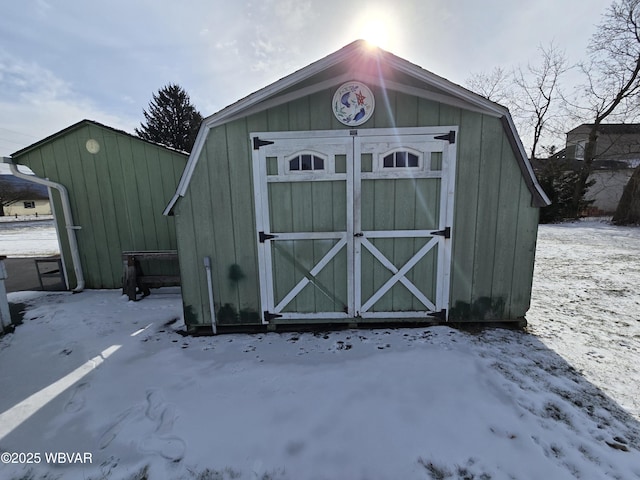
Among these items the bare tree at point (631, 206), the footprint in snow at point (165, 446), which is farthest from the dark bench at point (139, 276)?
the bare tree at point (631, 206)

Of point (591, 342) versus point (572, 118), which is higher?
point (572, 118)

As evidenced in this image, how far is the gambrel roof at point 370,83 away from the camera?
10.4 feet

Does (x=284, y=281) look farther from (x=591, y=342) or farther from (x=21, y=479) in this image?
(x=591, y=342)

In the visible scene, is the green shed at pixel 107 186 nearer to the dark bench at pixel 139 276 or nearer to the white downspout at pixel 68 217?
the white downspout at pixel 68 217

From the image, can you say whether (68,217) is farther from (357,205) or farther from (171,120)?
Answer: (171,120)

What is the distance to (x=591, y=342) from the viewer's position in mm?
3465

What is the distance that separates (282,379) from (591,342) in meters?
3.93

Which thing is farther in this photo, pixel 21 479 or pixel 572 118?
pixel 572 118

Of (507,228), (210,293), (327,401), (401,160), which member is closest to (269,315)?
(210,293)

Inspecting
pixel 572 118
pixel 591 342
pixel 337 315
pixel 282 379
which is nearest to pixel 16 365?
pixel 282 379

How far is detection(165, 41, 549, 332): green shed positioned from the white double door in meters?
0.01

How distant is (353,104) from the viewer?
3.45 meters

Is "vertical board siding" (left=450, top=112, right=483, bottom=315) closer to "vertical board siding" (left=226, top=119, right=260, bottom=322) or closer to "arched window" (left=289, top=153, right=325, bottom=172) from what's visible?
"arched window" (left=289, top=153, right=325, bottom=172)

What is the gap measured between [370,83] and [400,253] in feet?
7.35
